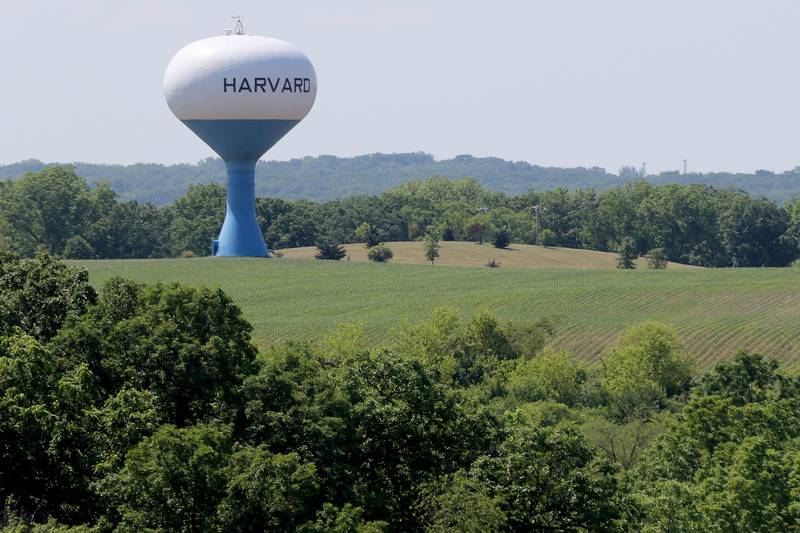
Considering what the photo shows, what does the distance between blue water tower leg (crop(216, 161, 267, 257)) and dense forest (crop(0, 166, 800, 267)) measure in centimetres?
2810

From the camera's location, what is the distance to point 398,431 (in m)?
35.3

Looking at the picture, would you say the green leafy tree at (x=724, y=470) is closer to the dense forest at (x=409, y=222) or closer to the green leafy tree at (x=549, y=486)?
the green leafy tree at (x=549, y=486)

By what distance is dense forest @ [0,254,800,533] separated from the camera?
30.3 m

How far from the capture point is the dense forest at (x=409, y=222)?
525 feet

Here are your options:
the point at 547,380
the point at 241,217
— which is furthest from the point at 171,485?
the point at 241,217

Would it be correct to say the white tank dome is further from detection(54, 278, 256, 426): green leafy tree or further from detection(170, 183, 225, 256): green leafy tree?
detection(54, 278, 256, 426): green leafy tree

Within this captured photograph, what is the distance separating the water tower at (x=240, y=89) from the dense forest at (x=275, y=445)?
61.1 meters

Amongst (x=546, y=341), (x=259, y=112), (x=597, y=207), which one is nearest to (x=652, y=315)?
(x=546, y=341)

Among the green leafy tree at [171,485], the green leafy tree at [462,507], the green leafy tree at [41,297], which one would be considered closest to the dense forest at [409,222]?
the green leafy tree at [41,297]

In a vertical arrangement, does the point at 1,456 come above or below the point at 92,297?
below

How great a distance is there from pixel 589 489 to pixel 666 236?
470 ft

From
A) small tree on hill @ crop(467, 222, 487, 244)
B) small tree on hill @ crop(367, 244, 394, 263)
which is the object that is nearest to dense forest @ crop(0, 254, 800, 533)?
small tree on hill @ crop(367, 244, 394, 263)

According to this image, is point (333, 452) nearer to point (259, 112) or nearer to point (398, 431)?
point (398, 431)

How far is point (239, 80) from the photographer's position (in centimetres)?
10150
